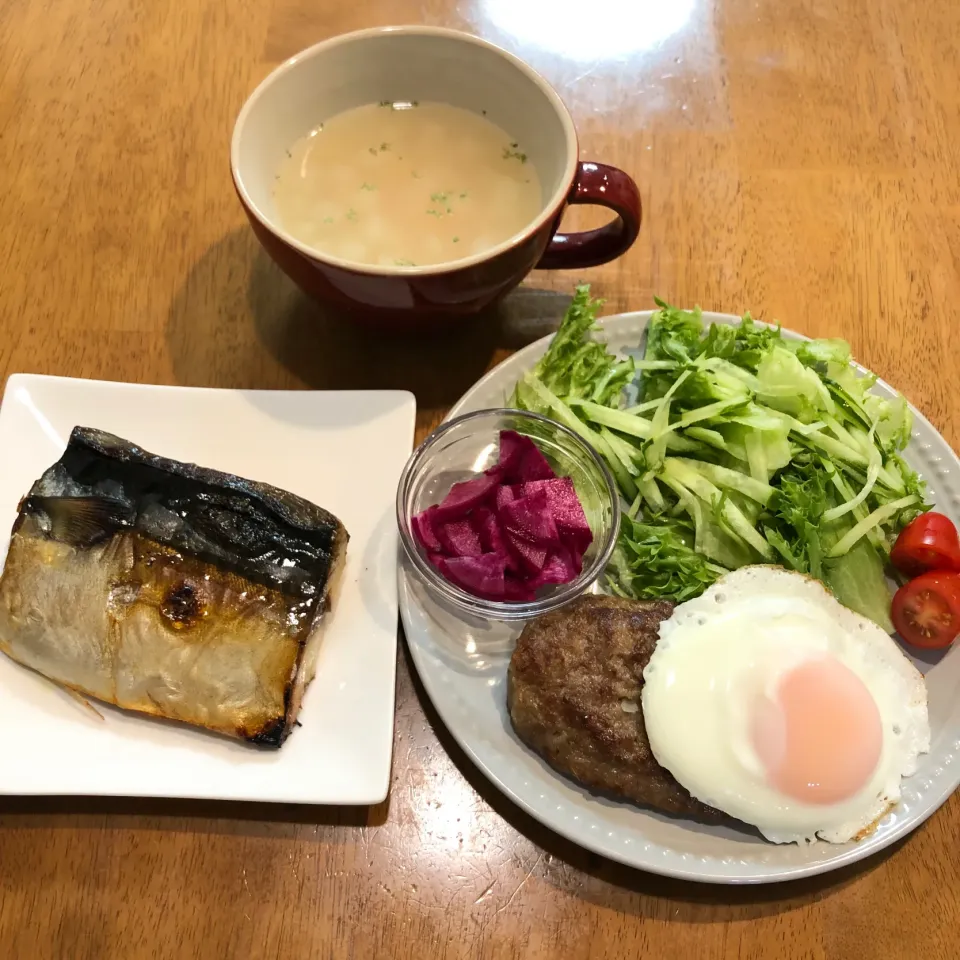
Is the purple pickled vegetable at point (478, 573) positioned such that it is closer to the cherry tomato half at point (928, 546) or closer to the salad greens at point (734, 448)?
the salad greens at point (734, 448)

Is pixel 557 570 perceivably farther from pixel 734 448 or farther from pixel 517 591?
pixel 734 448

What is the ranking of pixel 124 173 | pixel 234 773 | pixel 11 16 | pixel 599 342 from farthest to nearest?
pixel 11 16
pixel 124 173
pixel 599 342
pixel 234 773

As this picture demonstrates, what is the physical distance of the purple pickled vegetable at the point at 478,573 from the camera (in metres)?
1.74

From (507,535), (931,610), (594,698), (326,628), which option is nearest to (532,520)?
(507,535)

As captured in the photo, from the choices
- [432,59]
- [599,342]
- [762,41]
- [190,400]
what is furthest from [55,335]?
[762,41]

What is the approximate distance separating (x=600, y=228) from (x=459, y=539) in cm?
80

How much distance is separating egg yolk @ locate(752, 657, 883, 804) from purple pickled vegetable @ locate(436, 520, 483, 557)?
670 millimetres

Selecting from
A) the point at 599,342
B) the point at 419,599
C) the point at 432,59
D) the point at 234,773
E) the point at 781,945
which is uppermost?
Result: the point at 432,59

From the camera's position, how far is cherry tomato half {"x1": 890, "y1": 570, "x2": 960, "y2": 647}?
172 cm

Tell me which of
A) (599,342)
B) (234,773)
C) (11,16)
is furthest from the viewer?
(11,16)

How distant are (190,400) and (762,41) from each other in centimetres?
218

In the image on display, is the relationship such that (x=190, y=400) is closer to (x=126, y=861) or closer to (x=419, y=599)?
(x=419, y=599)

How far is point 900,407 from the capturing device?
1990mm

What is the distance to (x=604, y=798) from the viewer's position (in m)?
1.66
